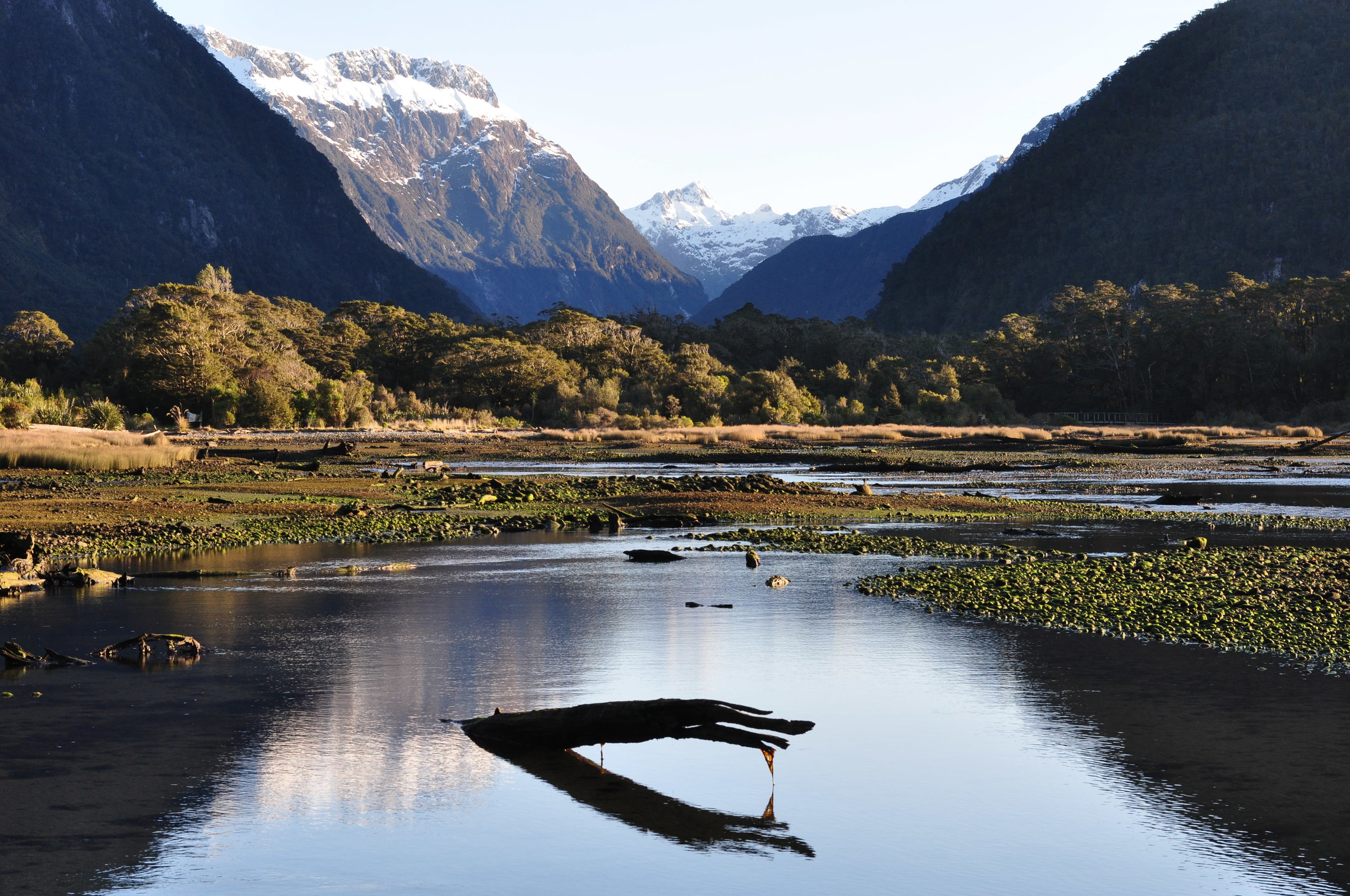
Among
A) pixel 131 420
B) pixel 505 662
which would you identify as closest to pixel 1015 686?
pixel 505 662

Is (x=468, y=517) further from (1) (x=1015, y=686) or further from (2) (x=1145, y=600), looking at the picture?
(1) (x=1015, y=686)

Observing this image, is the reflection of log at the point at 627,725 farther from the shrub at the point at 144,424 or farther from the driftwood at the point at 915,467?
the shrub at the point at 144,424

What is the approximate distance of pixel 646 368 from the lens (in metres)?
123

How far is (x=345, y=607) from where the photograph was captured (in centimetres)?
1959

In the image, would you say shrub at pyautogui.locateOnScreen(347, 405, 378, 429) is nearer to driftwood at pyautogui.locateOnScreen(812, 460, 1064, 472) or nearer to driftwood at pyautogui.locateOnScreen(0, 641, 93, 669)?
driftwood at pyautogui.locateOnScreen(812, 460, 1064, 472)

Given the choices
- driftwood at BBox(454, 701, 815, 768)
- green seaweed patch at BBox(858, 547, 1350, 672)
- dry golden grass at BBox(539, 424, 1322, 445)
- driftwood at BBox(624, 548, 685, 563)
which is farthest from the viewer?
dry golden grass at BBox(539, 424, 1322, 445)

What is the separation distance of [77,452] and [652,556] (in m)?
37.5

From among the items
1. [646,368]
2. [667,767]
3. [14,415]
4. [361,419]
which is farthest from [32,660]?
[646,368]

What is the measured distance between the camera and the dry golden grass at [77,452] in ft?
173

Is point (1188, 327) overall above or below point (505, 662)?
above

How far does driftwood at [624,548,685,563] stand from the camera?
26.9 m

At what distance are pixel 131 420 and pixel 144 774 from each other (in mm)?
80434

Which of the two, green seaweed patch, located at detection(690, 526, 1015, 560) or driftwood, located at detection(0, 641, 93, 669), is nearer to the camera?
driftwood, located at detection(0, 641, 93, 669)

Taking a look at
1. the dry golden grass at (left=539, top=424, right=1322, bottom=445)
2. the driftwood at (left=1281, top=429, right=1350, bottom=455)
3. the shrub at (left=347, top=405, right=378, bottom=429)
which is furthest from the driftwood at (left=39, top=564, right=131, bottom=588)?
the shrub at (left=347, top=405, right=378, bottom=429)
